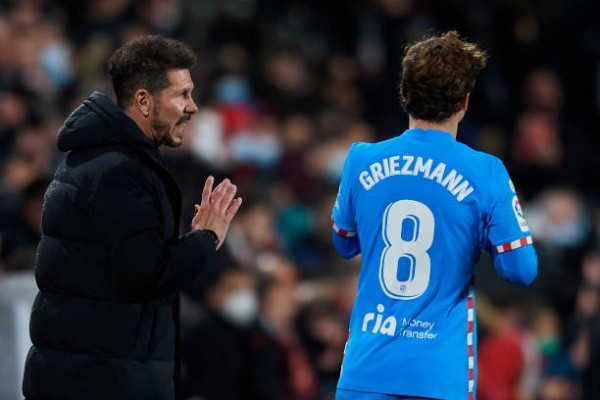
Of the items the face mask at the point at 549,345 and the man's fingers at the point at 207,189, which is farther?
the face mask at the point at 549,345

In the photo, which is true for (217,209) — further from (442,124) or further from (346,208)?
(442,124)

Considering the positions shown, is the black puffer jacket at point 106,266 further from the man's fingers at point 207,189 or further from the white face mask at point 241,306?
the white face mask at point 241,306

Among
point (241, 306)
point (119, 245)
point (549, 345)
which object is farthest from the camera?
point (549, 345)

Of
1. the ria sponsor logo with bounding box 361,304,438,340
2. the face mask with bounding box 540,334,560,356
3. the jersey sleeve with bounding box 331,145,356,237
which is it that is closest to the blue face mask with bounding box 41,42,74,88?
the face mask with bounding box 540,334,560,356

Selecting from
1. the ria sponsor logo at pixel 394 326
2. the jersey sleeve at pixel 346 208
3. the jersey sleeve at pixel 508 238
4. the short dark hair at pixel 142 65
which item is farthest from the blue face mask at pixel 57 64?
the jersey sleeve at pixel 508 238

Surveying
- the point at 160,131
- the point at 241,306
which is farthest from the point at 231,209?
the point at 241,306

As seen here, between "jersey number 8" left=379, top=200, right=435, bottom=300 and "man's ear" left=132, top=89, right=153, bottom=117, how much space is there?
2.85ft

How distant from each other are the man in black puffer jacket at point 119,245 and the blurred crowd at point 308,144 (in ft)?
8.04

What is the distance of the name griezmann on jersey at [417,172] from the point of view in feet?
14.6

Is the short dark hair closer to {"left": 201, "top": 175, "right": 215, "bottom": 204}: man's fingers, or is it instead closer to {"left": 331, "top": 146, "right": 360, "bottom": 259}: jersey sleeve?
A: {"left": 201, "top": 175, "right": 215, "bottom": 204}: man's fingers

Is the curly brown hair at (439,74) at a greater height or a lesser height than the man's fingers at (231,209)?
greater

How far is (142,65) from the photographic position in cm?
455

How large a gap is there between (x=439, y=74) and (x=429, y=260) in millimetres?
589

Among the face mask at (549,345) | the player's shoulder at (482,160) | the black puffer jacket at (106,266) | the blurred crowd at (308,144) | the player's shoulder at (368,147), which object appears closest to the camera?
the black puffer jacket at (106,266)
